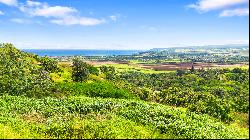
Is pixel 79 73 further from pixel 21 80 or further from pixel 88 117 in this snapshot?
pixel 88 117

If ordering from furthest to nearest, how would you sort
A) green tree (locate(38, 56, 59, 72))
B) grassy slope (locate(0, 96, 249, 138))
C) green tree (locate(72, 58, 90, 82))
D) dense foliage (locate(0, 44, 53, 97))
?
green tree (locate(38, 56, 59, 72))
green tree (locate(72, 58, 90, 82))
dense foliage (locate(0, 44, 53, 97))
grassy slope (locate(0, 96, 249, 138))

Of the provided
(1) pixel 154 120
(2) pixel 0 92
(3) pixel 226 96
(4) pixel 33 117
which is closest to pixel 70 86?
(2) pixel 0 92

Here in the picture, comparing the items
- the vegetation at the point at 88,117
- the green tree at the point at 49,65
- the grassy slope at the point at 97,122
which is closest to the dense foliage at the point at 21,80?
the vegetation at the point at 88,117

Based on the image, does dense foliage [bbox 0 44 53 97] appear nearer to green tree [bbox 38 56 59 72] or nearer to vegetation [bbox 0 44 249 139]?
vegetation [bbox 0 44 249 139]

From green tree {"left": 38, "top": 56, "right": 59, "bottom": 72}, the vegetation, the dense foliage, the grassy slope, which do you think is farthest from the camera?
green tree {"left": 38, "top": 56, "right": 59, "bottom": 72}

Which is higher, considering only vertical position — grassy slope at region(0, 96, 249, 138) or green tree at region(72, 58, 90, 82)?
grassy slope at region(0, 96, 249, 138)

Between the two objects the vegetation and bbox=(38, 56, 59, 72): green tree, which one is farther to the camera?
bbox=(38, 56, 59, 72): green tree

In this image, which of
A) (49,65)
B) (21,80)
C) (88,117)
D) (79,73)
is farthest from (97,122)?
(49,65)

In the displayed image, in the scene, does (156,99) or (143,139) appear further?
(156,99)

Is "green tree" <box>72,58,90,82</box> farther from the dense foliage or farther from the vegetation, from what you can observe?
the dense foliage

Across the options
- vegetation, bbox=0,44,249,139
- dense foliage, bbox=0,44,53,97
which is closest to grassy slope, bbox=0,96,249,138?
vegetation, bbox=0,44,249,139

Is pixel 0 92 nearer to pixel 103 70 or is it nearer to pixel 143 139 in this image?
pixel 143 139
